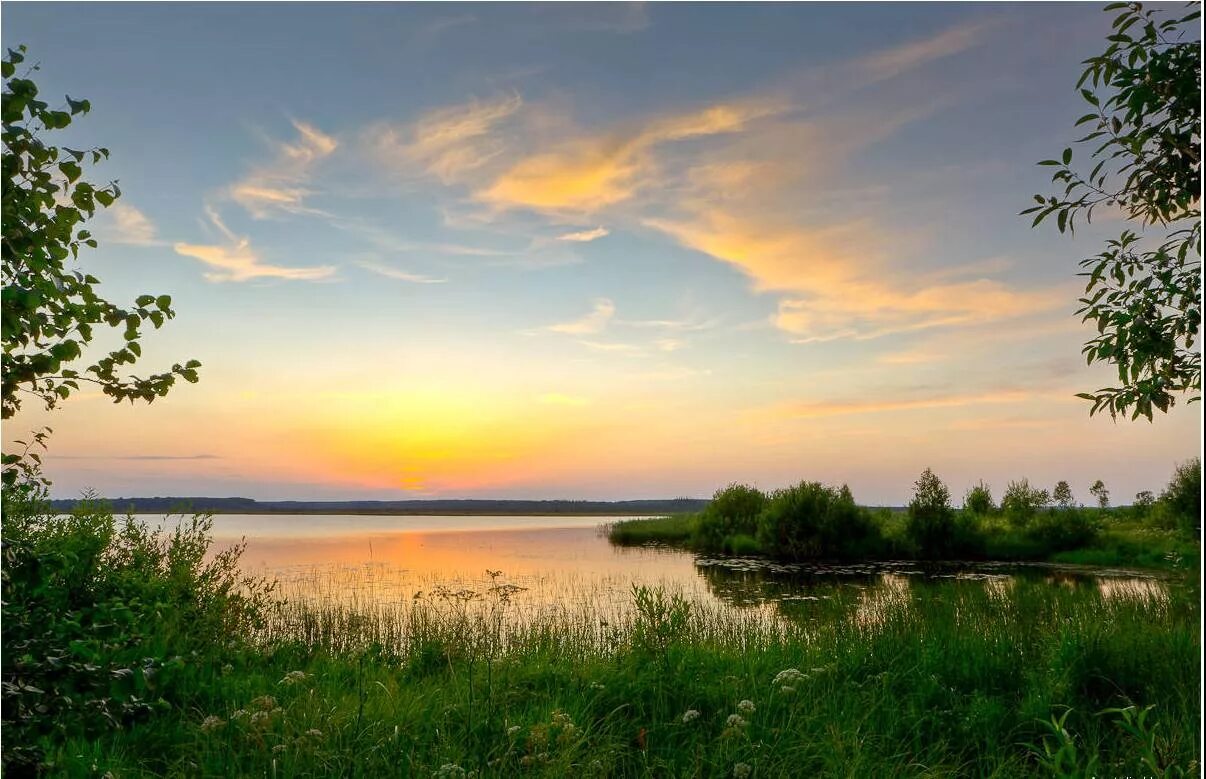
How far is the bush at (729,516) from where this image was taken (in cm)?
3800

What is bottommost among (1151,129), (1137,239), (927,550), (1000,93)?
(927,550)

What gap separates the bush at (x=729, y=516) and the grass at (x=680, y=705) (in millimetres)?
28866

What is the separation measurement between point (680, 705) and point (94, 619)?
4053mm

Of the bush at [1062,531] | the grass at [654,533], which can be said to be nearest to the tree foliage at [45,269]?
the bush at [1062,531]

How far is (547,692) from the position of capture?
5.71m

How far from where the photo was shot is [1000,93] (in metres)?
6.17

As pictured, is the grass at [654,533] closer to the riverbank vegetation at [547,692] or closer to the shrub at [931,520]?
the shrub at [931,520]

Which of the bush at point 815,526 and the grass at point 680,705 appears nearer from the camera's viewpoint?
the grass at point 680,705

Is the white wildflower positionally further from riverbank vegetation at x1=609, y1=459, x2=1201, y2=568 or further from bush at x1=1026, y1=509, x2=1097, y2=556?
bush at x1=1026, y1=509, x2=1097, y2=556

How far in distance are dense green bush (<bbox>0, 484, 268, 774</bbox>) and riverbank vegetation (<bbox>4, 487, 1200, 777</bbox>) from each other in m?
0.02

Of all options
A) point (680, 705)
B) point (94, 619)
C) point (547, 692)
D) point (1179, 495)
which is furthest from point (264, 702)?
point (1179, 495)

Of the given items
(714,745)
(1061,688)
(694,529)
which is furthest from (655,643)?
(694,529)

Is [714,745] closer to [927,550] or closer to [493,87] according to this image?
[493,87]

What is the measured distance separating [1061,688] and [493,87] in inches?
274
